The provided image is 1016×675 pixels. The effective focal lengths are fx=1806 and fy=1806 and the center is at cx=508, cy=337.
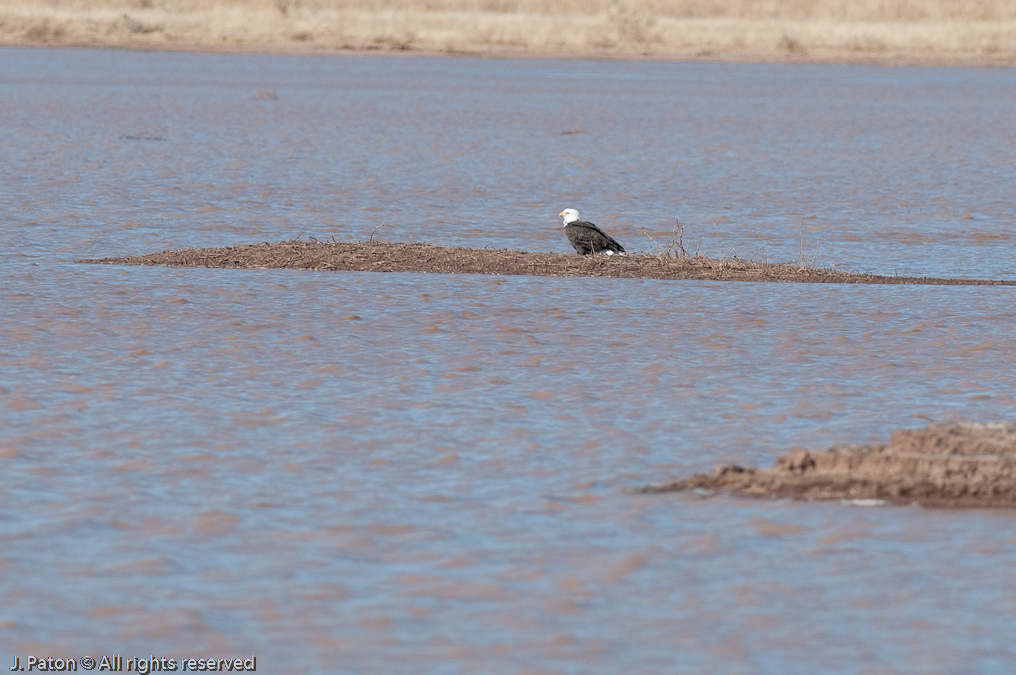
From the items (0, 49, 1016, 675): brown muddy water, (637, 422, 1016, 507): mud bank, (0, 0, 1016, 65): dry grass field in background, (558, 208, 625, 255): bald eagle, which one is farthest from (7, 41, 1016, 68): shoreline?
(637, 422, 1016, 507): mud bank

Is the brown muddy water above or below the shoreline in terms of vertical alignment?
below

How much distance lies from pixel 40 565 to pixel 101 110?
24.9 metres

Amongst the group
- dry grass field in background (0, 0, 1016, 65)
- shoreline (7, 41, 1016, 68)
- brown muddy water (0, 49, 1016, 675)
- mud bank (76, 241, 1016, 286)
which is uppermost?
dry grass field in background (0, 0, 1016, 65)

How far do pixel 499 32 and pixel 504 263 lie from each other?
41.3 m

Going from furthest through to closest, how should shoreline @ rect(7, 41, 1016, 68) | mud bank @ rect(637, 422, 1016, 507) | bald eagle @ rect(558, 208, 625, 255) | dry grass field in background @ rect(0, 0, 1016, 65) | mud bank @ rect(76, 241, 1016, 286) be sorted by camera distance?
dry grass field in background @ rect(0, 0, 1016, 65) → shoreline @ rect(7, 41, 1016, 68) → bald eagle @ rect(558, 208, 625, 255) → mud bank @ rect(76, 241, 1016, 286) → mud bank @ rect(637, 422, 1016, 507)

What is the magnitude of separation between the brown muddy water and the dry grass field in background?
32743 mm

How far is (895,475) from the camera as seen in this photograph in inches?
268

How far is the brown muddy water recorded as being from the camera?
530 cm

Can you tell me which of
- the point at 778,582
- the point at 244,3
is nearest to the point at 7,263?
the point at 778,582

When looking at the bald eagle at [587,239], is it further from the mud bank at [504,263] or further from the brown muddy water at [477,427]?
the brown muddy water at [477,427]

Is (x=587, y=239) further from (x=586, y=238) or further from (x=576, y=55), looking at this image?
(x=576, y=55)

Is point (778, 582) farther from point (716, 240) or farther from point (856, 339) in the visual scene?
point (716, 240)

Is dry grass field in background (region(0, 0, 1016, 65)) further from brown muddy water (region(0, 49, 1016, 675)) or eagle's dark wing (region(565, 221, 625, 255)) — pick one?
eagle's dark wing (region(565, 221, 625, 255))

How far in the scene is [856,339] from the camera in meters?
10.7
